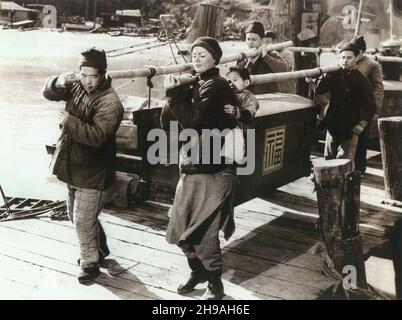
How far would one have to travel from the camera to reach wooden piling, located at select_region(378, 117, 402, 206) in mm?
5598

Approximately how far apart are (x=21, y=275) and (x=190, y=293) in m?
1.24

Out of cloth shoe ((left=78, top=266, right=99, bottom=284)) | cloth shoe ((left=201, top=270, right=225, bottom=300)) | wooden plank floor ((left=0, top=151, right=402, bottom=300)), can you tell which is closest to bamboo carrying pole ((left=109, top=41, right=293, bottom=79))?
wooden plank floor ((left=0, top=151, right=402, bottom=300))

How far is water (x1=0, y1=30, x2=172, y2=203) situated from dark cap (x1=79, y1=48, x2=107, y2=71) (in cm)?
168

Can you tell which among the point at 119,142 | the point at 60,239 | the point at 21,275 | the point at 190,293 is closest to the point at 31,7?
the point at 119,142

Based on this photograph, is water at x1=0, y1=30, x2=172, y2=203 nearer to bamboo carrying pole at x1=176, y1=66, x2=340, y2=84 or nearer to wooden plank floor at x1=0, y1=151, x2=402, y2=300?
wooden plank floor at x1=0, y1=151, x2=402, y2=300

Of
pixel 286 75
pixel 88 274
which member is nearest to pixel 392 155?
pixel 286 75

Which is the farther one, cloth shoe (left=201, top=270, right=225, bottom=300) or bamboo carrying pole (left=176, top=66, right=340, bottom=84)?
cloth shoe (left=201, top=270, right=225, bottom=300)

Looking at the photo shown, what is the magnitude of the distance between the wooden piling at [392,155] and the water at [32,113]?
346 cm

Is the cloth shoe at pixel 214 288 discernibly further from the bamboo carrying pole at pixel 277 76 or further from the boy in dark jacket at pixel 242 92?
the bamboo carrying pole at pixel 277 76

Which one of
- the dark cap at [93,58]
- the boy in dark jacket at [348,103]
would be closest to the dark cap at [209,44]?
the dark cap at [93,58]

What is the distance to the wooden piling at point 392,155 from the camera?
18.4 ft

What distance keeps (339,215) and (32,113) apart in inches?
414

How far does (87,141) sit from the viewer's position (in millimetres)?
3260
